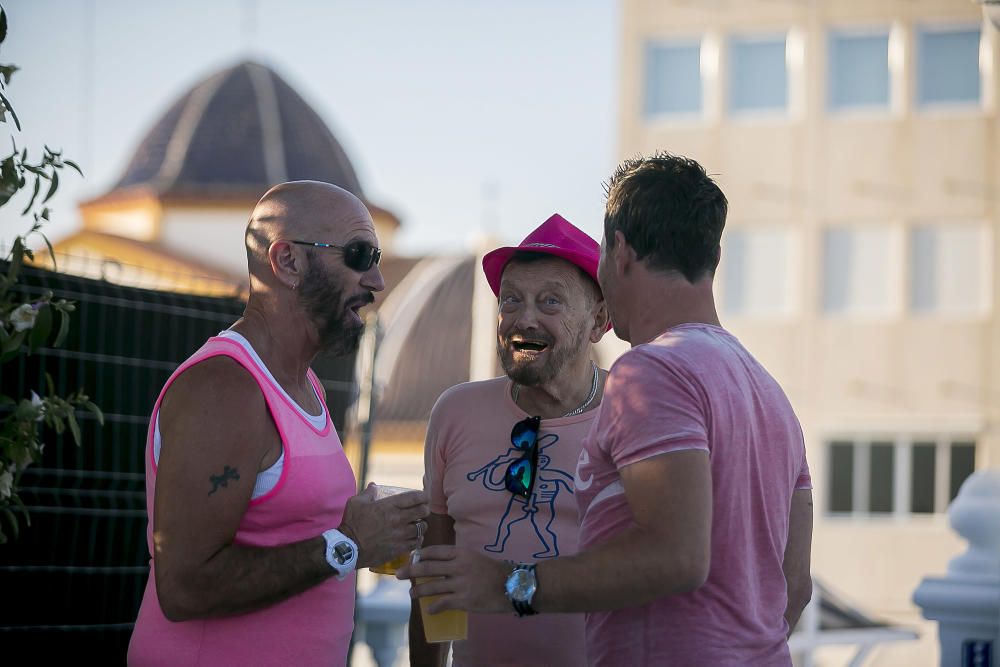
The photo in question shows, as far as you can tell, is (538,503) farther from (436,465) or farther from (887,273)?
(887,273)

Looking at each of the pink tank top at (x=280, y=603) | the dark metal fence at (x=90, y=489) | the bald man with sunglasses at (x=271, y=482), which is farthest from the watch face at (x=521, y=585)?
the dark metal fence at (x=90, y=489)

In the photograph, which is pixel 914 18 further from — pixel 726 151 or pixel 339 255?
pixel 339 255

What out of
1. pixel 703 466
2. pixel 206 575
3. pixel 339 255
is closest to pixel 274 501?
pixel 206 575

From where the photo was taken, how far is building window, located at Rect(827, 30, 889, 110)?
27.8 meters

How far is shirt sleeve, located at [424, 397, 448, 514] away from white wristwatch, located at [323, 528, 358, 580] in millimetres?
770

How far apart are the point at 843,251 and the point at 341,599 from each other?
24874mm

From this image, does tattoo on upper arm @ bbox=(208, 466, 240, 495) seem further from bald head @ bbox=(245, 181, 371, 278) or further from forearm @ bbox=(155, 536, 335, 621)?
bald head @ bbox=(245, 181, 371, 278)

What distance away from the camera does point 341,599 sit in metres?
3.30

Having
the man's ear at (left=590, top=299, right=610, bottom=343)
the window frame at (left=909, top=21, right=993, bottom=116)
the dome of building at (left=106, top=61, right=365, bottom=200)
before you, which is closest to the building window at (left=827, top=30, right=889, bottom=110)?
the window frame at (left=909, top=21, right=993, bottom=116)

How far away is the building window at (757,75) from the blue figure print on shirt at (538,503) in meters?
25.2

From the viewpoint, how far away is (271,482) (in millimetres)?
3102

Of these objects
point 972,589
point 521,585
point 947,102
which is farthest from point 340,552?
point 947,102

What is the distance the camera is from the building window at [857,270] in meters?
26.9

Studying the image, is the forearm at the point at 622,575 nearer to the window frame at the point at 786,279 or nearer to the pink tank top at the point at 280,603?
the pink tank top at the point at 280,603
